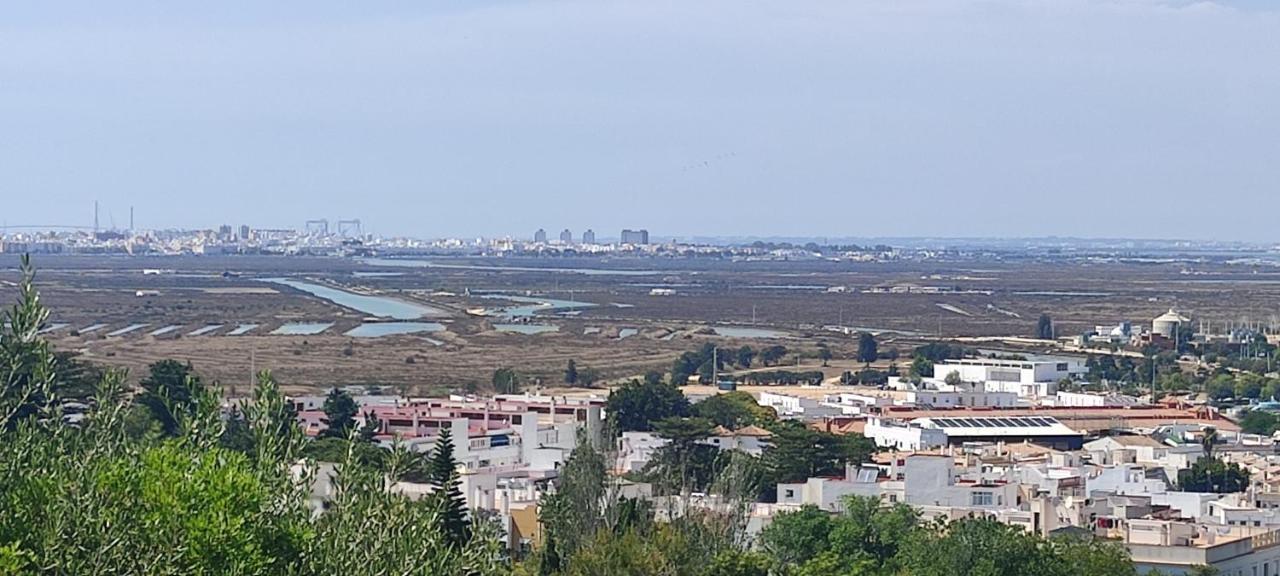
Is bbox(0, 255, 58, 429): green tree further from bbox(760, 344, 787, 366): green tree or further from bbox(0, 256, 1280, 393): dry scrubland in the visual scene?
bbox(760, 344, 787, 366): green tree

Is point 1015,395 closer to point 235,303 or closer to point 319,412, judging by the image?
point 319,412

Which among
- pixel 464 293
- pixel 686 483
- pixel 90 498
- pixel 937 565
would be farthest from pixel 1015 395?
pixel 464 293

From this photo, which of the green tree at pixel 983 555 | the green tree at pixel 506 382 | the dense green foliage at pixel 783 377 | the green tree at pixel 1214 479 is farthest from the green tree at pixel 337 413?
the dense green foliage at pixel 783 377

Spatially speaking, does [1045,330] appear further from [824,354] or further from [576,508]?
[576,508]

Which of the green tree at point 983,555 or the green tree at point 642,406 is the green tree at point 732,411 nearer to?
the green tree at point 642,406

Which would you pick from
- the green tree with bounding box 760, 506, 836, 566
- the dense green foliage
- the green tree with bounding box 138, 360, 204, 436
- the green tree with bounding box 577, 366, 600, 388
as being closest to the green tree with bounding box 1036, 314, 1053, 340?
the dense green foliage

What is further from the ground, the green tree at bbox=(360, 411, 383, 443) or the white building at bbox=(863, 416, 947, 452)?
the green tree at bbox=(360, 411, 383, 443)

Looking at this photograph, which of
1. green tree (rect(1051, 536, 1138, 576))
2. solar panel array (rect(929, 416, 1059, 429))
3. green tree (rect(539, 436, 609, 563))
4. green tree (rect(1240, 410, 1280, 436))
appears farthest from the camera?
green tree (rect(1240, 410, 1280, 436))

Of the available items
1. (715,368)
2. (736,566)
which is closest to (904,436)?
(715,368)
